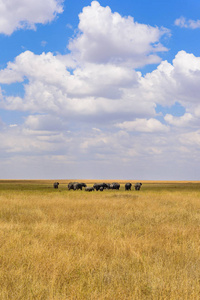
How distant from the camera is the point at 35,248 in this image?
24.7ft

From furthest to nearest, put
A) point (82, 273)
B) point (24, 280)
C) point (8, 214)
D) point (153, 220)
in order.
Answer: point (8, 214) < point (153, 220) < point (82, 273) < point (24, 280)

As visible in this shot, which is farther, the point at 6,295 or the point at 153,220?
the point at 153,220

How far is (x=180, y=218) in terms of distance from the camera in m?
14.0

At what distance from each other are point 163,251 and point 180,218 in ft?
21.8

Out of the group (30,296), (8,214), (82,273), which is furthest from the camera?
(8,214)

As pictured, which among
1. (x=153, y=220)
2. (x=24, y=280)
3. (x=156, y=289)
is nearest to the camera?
(x=156, y=289)

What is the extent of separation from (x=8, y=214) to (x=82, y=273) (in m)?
9.76

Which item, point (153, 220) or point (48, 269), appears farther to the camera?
point (153, 220)

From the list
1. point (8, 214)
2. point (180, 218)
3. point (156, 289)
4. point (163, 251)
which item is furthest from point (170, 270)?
point (8, 214)

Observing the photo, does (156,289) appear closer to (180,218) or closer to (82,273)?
(82,273)

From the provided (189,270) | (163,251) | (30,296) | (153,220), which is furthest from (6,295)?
(153,220)

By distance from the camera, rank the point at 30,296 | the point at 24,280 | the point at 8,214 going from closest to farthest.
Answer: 1. the point at 30,296
2. the point at 24,280
3. the point at 8,214

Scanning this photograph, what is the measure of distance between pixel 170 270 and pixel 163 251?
1684mm

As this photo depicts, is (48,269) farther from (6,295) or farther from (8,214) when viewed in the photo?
(8,214)
